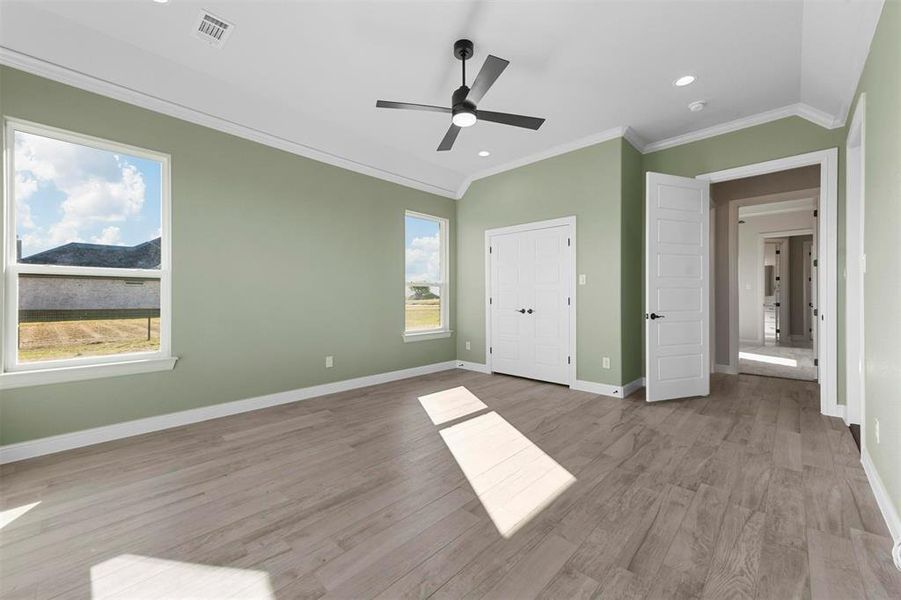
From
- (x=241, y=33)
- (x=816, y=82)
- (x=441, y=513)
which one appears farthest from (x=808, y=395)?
(x=241, y=33)

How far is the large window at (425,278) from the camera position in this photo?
16.8 feet

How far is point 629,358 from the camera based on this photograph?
4156 millimetres

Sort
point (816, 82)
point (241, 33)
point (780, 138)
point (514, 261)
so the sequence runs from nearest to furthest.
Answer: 1. point (241, 33)
2. point (816, 82)
3. point (780, 138)
4. point (514, 261)

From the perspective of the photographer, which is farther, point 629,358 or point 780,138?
point 629,358

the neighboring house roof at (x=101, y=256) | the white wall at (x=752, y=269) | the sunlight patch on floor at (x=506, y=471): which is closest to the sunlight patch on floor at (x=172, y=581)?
the sunlight patch on floor at (x=506, y=471)

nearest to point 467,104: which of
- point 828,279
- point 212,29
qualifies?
point 212,29

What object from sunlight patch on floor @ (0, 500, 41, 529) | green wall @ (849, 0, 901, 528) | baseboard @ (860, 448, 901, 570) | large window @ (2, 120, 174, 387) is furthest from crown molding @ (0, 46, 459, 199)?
baseboard @ (860, 448, 901, 570)

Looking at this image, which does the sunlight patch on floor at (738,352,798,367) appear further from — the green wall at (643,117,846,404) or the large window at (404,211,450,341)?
the large window at (404,211,450,341)

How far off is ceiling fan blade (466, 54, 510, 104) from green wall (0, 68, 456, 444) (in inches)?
88.6

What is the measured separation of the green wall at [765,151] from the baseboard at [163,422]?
4.33 metres

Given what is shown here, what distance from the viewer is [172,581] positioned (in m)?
1.44

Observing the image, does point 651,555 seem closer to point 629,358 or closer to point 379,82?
point 629,358

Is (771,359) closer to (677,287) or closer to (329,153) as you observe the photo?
(677,287)

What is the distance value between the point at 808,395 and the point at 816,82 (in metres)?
3.08
